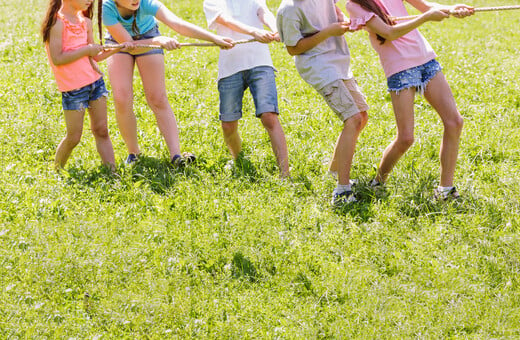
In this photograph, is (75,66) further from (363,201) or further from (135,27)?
(363,201)

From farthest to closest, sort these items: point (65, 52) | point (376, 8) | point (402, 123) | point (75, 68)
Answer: point (75, 68) → point (65, 52) → point (402, 123) → point (376, 8)

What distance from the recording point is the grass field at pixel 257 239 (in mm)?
4344

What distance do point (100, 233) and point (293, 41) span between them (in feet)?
6.61

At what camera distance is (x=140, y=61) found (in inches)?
251

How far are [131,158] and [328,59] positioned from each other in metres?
2.09

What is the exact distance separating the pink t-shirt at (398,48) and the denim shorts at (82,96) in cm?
224

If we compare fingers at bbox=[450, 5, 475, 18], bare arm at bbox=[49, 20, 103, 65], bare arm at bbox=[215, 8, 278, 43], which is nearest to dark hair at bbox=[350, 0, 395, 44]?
fingers at bbox=[450, 5, 475, 18]

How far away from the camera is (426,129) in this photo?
7004 millimetres

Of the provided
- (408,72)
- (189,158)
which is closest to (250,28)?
(189,158)

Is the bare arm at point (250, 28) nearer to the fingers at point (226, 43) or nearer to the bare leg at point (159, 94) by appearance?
the fingers at point (226, 43)

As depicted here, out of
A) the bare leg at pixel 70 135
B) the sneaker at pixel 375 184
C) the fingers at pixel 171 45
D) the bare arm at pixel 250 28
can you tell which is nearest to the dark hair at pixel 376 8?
the bare arm at pixel 250 28

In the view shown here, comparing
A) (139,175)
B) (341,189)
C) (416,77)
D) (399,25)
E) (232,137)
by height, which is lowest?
(341,189)

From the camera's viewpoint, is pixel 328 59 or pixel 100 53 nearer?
pixel 328 59

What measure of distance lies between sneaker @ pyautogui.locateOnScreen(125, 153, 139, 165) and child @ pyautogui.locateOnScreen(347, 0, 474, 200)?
2.37 meters
